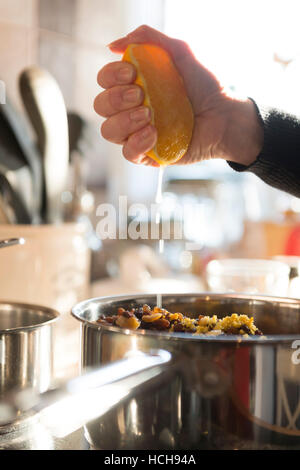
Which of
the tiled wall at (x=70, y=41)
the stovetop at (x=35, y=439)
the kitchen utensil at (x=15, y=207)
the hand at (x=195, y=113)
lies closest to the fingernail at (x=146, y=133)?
the hand at (x=195, y=113)

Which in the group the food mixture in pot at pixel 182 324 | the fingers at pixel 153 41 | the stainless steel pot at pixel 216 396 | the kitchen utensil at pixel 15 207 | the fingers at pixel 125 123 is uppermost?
the fingers at pixel 153 41

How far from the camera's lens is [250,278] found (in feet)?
2.88

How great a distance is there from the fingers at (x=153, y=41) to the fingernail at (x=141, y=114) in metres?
0.07

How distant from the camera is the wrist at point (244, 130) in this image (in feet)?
2.26

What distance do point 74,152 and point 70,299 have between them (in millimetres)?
356

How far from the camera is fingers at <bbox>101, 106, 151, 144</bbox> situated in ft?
1.76

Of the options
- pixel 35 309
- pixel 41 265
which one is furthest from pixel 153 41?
pixel 41 265

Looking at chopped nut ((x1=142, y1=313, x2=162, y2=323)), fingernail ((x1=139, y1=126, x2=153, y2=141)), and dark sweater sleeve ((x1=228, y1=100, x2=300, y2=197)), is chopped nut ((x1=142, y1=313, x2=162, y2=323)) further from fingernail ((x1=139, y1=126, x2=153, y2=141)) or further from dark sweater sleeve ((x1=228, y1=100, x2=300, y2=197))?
dark sweater sleeve ((x1=228, y1=100, x2=300, y2=197))

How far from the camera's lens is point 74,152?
1.16m

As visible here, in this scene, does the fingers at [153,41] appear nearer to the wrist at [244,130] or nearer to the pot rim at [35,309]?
the wrist at [244,130]

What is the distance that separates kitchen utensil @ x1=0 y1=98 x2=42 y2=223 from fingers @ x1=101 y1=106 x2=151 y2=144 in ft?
0.80

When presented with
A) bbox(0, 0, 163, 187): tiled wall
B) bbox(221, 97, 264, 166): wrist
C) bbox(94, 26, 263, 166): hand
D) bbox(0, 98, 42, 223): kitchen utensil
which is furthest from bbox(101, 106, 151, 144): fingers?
bbox(0, 0, 163, 187): tiled wall

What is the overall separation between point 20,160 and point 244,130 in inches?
13.2

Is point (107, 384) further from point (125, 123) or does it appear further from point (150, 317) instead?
point (125, 123)
